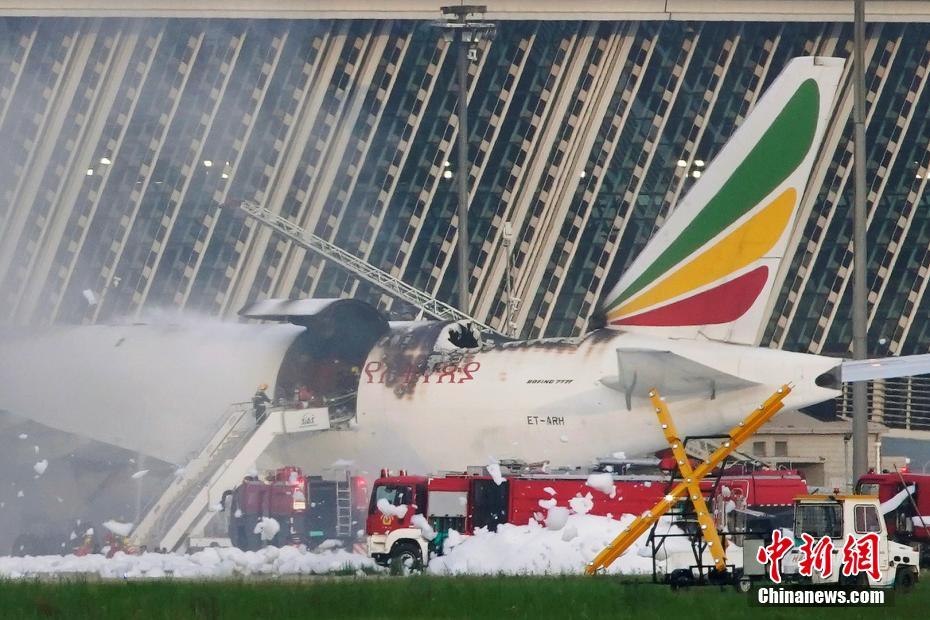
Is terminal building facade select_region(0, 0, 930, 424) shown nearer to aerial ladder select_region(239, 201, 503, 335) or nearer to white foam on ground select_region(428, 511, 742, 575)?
aerial ladder select_region(239, 201, 503, 335)

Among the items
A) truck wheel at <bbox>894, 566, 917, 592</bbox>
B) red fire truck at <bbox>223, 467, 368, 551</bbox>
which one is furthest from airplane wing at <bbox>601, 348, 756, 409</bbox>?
truck wheel at <bbox>894, 566, 917, 592</bbox>

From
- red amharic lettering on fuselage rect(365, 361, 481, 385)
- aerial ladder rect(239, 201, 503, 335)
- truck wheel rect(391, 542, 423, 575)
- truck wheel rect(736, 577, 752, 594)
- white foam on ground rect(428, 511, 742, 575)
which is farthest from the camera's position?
aerial ladder rect(239, 201, 503, 335)

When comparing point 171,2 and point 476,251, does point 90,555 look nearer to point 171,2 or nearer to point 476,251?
point 171,2

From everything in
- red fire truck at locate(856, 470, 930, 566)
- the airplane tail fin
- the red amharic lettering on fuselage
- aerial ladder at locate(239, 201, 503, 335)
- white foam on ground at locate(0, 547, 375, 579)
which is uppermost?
aerial ladder at locate(239, 201, 503, 335)

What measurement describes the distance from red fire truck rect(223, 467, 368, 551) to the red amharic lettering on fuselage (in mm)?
2341

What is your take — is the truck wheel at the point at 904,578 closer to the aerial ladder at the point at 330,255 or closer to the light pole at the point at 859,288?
the light pole at the point at 859,288

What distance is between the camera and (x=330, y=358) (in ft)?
121

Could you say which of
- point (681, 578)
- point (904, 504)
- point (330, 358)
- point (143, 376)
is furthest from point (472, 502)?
point (904, 504)

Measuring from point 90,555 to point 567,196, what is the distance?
45909 millimetres

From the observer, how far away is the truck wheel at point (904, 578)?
1069 inches

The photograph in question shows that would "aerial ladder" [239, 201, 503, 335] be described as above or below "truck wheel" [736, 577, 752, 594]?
above

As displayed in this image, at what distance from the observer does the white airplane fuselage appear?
34.4 metres

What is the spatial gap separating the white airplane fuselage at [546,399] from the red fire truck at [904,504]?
4.99m

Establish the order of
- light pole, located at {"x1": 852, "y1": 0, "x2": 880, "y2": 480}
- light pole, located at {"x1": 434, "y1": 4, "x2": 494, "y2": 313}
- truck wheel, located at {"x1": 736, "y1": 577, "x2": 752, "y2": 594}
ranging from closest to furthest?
1. truck wheel, located at {"x1": 736, "y1": 577, "x2": 752, "y2": 594}
2. light pole, located at {"x1": 852, "y1": 0, "x2": 880, "y2": 480}
3. light pole, located at {"x1": 434, "y1": 4, "x2": 494, "y2": 313}
